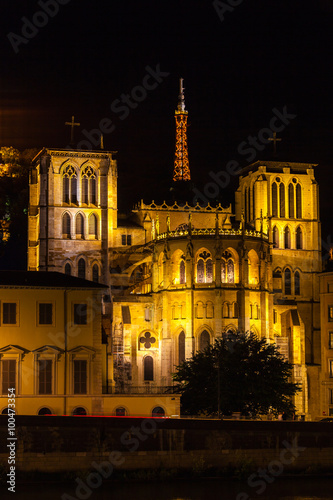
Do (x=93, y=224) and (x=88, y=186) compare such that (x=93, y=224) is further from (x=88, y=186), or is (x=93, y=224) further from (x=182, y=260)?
(x=182, y=260)

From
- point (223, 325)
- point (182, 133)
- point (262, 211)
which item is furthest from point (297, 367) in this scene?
point (182, 133)

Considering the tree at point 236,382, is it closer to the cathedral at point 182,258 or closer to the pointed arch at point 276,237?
the cathedral at point 182,258

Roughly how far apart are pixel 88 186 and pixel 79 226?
4058mm

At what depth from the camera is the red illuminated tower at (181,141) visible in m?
126

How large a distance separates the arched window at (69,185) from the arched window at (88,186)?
804 mm

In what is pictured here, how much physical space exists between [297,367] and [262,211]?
18064 millimetres

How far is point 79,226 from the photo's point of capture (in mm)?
112750

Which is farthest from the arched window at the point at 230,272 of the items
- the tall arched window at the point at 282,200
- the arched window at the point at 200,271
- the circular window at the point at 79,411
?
the circular window at the point at 79,411

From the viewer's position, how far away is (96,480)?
64.1 metres

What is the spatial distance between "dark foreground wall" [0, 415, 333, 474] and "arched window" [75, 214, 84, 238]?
47384 mm

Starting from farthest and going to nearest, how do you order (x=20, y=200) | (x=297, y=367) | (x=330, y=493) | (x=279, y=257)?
1. (x=20, y=200)
2. (x=279, y=257)
3. (x=297, y=367)
4. (x=330, y=493)

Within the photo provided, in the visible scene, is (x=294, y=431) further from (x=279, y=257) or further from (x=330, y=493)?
(x=279, y=257)

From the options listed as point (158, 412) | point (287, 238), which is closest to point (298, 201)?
point (287, 238)

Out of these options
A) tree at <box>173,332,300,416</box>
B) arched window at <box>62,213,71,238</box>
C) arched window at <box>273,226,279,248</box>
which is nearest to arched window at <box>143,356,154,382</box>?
tree at <box>173,332,300,416</box>
